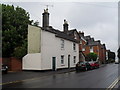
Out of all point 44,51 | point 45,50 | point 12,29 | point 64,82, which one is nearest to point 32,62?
point 44,51

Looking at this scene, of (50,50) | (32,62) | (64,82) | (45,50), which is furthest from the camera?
(50,50)

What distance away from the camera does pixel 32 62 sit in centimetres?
2644

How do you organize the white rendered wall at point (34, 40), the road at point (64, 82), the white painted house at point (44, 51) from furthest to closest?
the white rendered wall at point (34, 40) < the white painted house at point (44, 51) < the road at point (64, 82)

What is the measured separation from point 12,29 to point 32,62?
7.85 metres

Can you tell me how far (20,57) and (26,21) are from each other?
918 centimetres

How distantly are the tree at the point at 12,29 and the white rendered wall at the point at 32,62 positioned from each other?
297 cm

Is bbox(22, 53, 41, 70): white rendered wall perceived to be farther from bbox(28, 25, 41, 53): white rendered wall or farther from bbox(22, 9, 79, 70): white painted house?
bbox(28, 25, 41, 53): white rendered wall

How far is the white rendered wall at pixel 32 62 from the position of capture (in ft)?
83.7

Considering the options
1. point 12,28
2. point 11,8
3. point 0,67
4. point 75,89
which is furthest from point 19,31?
point 75,89

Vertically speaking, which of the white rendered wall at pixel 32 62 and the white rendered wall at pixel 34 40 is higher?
the white rendered wall at pixel 34 40

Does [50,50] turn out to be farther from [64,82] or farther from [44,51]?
[64,82]

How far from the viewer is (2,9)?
3170 centimetres

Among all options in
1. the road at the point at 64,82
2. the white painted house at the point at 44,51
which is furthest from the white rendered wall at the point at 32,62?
the road at the point at 64,82

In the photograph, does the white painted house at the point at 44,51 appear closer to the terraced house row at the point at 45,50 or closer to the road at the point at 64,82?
the terraced house row at the point at 45,50
